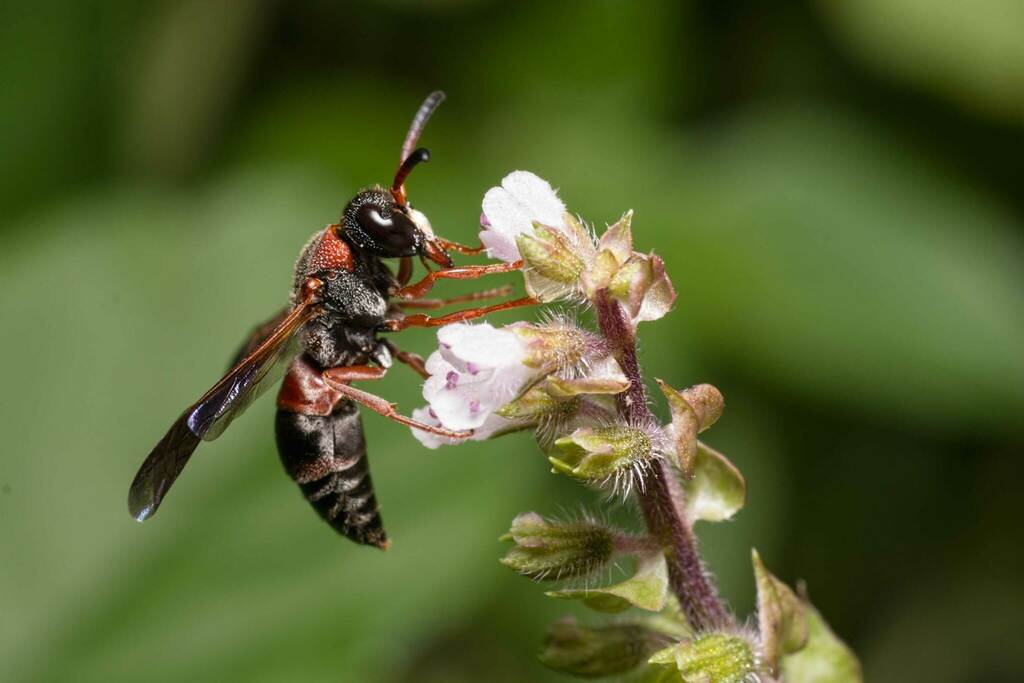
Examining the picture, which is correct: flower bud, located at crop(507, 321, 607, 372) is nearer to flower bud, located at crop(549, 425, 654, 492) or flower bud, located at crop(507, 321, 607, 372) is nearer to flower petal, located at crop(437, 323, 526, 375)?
flower petal, located at crop(437, 323, 526, 375)

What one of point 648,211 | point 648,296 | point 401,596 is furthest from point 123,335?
point 648,296

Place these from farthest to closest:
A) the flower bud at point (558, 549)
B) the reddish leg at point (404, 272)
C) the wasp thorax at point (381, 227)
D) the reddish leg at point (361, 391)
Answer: the reddish leg at point (404, 272), the wasp thorax at point (381, 227), the reddish leg at point (361, 391), the flower bud at point (558, 549)

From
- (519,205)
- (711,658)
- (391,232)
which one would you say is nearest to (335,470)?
(391,232)

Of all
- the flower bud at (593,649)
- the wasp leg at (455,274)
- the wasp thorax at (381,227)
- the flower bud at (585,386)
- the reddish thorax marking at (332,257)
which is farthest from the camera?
the reddish thorax marking at (332,257)

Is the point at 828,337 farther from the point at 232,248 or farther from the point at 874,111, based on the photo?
the point at 232,248

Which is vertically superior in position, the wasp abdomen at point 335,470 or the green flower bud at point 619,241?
the green flower bud at point 619,241

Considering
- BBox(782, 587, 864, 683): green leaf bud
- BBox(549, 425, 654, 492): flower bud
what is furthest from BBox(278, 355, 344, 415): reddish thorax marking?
BBox(782, 587, 864, 683): green leaf bud

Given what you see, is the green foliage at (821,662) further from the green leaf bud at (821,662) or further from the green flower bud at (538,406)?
the green flower bud at (538,406)

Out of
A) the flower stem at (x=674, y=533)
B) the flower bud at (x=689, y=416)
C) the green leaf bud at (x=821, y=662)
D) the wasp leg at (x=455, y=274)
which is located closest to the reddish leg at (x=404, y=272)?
the wasp leg at (x=455, y=274)
